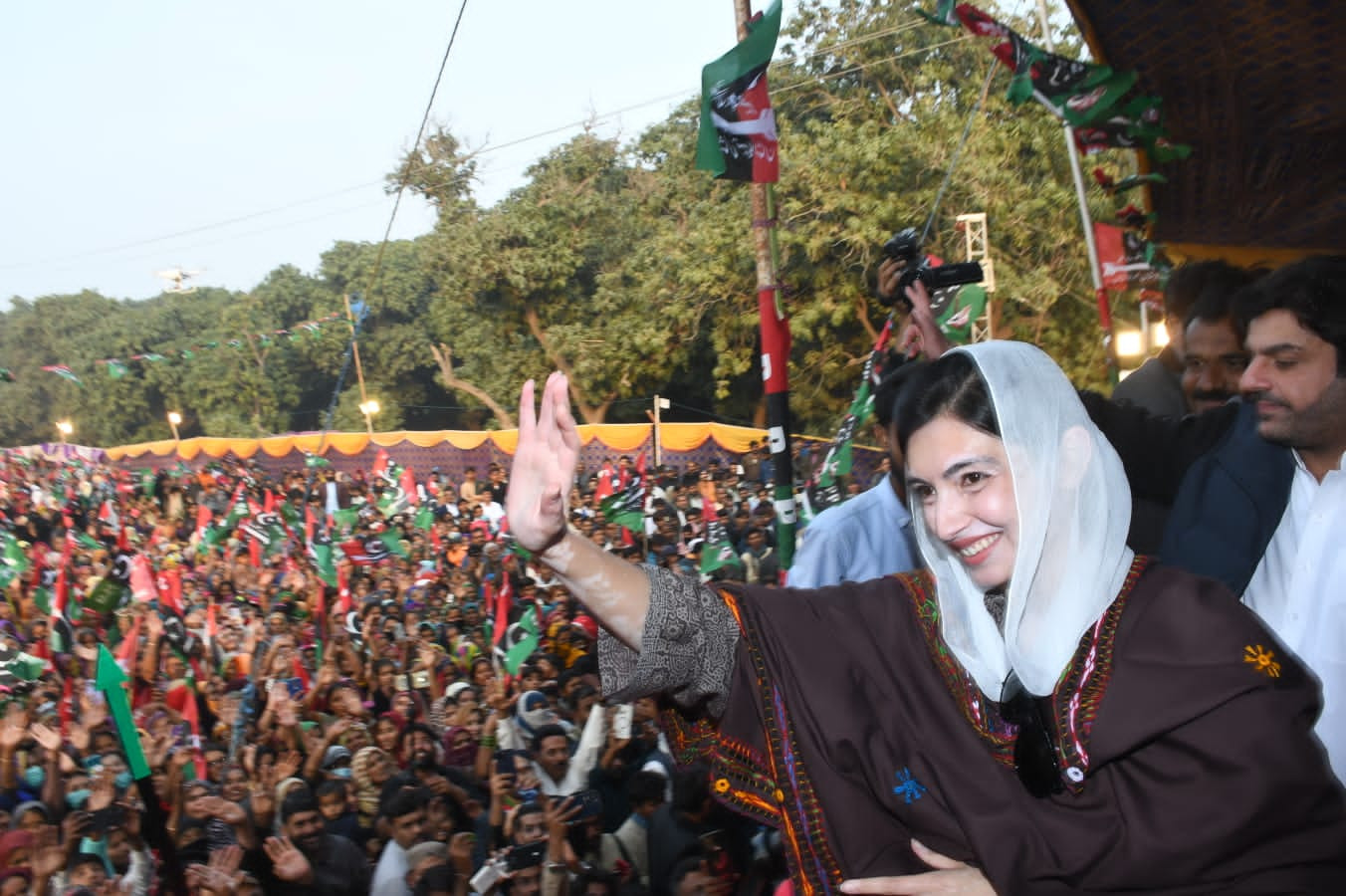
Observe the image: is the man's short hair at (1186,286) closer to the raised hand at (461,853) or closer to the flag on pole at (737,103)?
the flag on pole at (737,103)

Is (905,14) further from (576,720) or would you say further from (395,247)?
(395,247)

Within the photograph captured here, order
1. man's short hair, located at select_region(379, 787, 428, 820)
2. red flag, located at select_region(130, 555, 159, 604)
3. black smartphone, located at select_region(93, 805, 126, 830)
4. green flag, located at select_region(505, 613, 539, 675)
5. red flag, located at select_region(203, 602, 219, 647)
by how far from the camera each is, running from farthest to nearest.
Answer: red flag, located at select_region(130, 555, 159, 604), red flag, located at select_region(203, 602, 219, 647), green flag, located at select_region(505, 613, 539, 675), black smartphone, located at select_region(93, 805, 126, 830), man's short hair, located at select_region(379, 787, 428, 820)

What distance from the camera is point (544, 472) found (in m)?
1.50

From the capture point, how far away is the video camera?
2850 millimetres

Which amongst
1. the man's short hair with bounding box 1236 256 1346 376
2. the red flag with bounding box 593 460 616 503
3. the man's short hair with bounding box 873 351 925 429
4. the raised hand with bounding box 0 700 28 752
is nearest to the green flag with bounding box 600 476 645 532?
the red flag with bounding box 593 460 616 503

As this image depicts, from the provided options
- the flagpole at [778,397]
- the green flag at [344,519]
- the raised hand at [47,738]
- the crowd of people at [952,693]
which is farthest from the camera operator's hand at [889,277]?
the green flag at [344,519]

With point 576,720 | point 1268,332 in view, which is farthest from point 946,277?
point 576,720

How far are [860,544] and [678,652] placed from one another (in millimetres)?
1517

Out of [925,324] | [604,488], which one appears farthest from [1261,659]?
[604,488]

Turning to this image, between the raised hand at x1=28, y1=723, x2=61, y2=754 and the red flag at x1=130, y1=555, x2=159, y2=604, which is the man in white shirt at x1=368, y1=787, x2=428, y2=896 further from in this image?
the red flag at x1=130, y1=555, x2=159, y2=604

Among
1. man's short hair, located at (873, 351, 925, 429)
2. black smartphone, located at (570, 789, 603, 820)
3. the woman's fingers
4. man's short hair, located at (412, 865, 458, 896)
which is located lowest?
black smartphone, located at (570, 789, 603, 820)

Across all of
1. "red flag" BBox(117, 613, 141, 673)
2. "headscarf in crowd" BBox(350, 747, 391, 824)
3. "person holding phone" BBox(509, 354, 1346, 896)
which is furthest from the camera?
"red flag" BBox(117, 613, 141, 673)

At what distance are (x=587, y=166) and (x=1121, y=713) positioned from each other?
23413 millimetres

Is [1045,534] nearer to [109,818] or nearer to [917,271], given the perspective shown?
[917,271]
